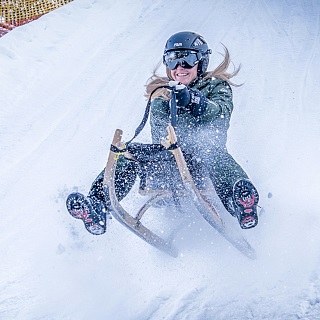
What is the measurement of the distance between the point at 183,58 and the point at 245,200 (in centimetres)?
113

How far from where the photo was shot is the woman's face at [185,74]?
3538mm

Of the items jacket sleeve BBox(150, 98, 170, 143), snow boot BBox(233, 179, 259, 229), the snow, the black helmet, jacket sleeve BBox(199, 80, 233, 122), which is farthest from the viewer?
jacket sleeve BBox(150, 98, 170, 143)

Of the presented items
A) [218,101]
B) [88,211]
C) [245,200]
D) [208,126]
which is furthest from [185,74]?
[88,211]

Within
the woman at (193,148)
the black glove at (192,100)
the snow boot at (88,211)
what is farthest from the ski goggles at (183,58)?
the snow boot at (88,211)

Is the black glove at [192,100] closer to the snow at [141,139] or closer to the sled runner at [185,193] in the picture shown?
the sled runner at [185,193]

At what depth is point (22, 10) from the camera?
7.87m

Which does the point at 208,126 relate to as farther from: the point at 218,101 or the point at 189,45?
the point at 189,45

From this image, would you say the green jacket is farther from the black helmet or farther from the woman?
the black helmet

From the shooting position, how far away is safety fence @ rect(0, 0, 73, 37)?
25.4ft

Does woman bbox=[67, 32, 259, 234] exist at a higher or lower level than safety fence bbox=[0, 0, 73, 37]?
higher

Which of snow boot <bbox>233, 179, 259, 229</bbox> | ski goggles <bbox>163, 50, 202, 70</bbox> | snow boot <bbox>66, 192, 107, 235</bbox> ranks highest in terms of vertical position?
ski goggles <bbox>163, 50, 202, 70</bbox>

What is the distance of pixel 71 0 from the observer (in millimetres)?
8094

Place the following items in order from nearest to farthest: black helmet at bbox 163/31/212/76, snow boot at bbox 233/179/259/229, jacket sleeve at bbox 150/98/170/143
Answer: snow boot at bbox 233/179/259/229
black helmet at bbox 163/31/212/76
jacket sleeve at bbox 150/98/170/143

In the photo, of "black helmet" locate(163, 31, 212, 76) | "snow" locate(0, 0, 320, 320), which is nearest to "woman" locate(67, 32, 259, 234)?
"black helmet" locate(163, 31, 212, 76)
